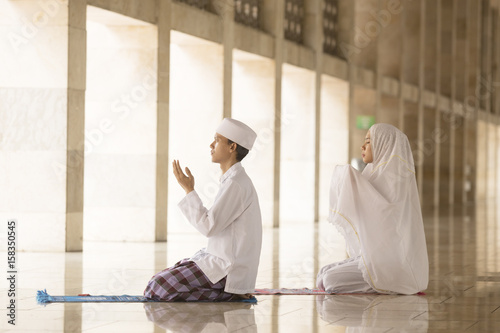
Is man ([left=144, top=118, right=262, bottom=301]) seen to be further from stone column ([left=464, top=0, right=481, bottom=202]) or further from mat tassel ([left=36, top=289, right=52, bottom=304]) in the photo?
stone column ([left=464, top=0, right=481, bottom=202])

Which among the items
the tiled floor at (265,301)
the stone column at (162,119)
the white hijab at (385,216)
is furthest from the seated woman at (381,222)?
the stone column at (162,119)

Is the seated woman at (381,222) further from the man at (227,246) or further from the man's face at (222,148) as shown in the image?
the man's face at (222,148)

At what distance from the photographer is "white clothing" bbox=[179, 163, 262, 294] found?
789 centimetres

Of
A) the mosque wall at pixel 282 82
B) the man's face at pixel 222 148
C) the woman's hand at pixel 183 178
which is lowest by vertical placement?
the woman's hand at pixel 183 178

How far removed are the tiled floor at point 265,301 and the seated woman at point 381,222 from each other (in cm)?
24

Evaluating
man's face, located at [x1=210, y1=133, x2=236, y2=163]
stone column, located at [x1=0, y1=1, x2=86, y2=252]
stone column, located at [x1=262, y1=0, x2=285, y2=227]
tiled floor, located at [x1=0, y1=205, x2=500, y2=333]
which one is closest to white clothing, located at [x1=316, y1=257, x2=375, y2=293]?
tiled floor, located at [x1=0, y1=205, x2=500, y2=333]

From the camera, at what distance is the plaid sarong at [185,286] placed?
26.2 feet

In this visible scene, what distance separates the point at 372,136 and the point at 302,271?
99.1 inches

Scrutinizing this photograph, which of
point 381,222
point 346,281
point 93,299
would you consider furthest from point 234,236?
point 381,222

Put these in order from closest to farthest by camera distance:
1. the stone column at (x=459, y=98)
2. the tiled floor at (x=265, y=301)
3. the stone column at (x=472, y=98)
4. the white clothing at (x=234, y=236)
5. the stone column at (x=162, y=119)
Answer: the tiled floor at (x=265, y=301) < the white clothing at (x=234, y=236) < the stone column at (x=162, y=119) < the stone column at (x=459, y=98) < the stone column at (x=472, y=98)

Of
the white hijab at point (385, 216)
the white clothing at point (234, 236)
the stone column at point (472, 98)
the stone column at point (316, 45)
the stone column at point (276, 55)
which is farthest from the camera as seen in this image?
the stone column at point (472, 98)

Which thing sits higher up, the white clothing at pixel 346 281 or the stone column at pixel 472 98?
the stone column at pixel 472 98

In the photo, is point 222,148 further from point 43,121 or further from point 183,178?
point 43,121

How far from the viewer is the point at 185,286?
7992 mm
